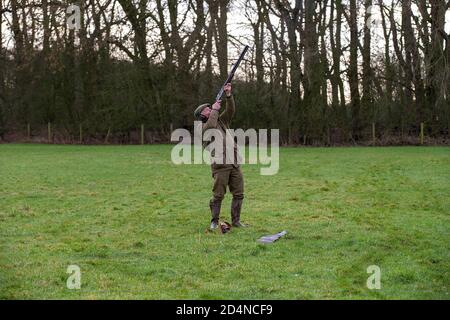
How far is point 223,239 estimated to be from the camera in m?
9.55

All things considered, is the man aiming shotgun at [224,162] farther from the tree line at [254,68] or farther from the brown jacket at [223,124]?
the tree line at [254,68]

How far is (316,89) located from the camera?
3931 centimetres

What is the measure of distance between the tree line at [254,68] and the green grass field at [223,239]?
20176mm

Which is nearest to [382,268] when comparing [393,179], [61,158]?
[393,179]

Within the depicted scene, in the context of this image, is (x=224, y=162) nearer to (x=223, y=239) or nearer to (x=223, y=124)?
(x=223, y=124)

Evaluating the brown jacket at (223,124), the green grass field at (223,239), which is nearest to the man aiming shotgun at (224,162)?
the brown jacket at (223,124)

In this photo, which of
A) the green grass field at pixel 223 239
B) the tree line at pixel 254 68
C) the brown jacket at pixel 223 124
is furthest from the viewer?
the tree line at pixel 254 68

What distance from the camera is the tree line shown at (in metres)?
38.4

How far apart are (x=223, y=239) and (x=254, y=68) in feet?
105

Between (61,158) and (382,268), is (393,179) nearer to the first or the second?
(382,268)

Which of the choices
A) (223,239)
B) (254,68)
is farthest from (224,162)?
(254,68)

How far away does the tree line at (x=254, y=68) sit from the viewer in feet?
126

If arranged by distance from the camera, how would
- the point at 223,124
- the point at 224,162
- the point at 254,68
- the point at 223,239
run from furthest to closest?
1. the point at 254,68
2. the point at 223,124
3. the point at 224,162
4. the point at 223,239

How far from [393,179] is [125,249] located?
11.3m
